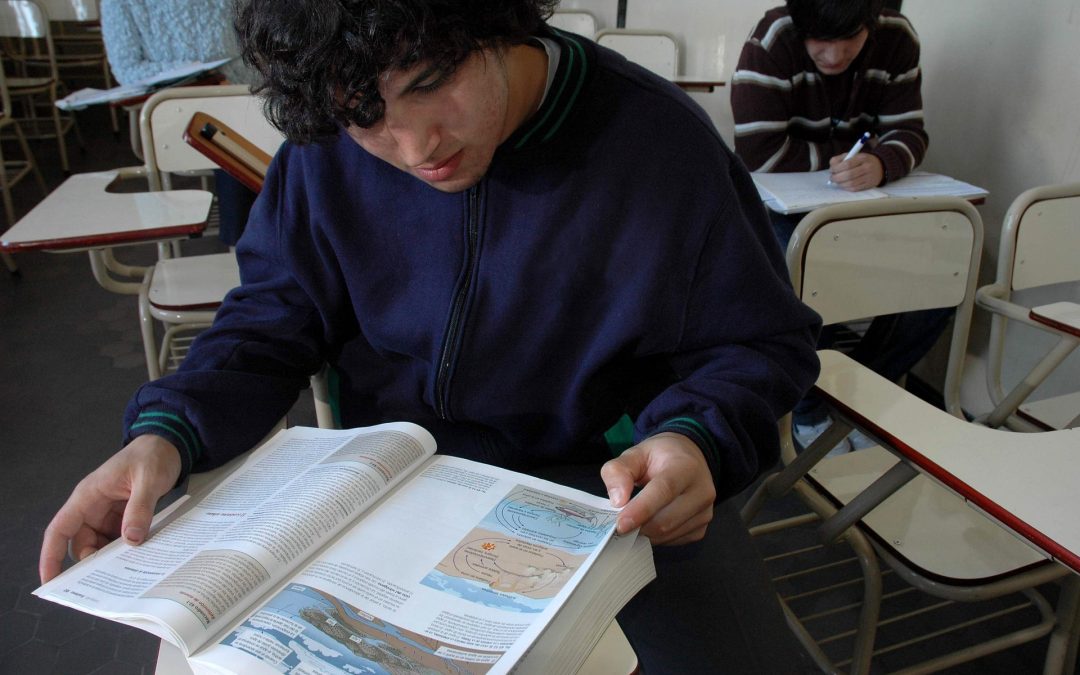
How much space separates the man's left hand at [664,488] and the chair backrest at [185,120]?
1512 millimetres

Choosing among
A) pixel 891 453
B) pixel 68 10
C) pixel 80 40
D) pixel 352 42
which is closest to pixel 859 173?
pixel 891 453

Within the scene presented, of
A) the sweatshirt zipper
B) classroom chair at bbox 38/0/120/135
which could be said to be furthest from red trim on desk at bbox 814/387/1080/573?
classroom chair at bbox 38/0/120/135

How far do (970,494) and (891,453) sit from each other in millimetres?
323

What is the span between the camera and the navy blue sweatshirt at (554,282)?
0.81 meters

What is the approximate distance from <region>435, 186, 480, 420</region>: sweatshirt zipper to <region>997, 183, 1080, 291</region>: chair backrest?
3.81ft

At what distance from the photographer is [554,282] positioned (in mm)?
853

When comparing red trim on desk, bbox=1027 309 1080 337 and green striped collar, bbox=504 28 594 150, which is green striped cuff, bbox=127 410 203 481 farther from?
red trim on desk, bbox=1027 309 1080 337

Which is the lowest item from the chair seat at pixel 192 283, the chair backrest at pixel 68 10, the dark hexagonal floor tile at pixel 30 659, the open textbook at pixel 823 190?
the dark hexagonal floor tile at pixel 30 659

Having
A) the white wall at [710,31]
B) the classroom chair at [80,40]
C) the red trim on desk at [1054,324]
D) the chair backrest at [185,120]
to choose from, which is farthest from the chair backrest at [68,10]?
the red trim on desk at [1054,324]

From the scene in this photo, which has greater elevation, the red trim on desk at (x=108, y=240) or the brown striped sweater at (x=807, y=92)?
the brown striped sweater at (x=807, y=92)

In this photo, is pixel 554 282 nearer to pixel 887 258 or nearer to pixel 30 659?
pixel 887 258

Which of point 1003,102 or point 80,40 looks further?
point 80,40

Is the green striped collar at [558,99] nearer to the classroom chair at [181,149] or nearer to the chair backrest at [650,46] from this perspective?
the classroom chair at [181,149]

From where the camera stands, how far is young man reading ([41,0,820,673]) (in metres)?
0.67
